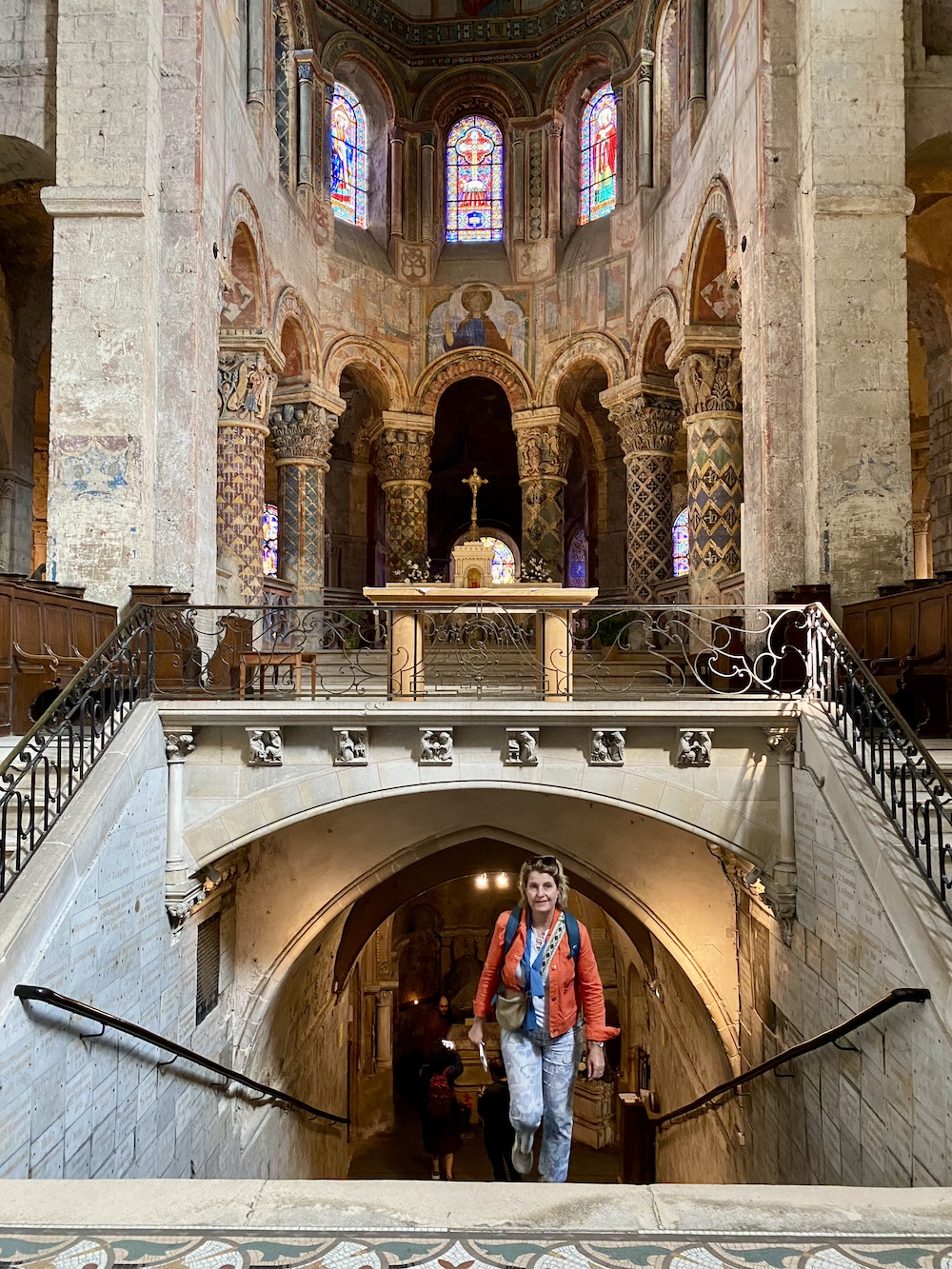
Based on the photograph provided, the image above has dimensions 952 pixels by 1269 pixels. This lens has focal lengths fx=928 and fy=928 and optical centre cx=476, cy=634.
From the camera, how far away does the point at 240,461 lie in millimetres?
12898

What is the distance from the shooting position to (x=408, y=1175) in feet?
42.2

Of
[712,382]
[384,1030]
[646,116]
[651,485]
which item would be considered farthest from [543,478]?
[384,1030]

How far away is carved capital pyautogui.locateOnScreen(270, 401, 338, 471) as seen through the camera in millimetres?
15461

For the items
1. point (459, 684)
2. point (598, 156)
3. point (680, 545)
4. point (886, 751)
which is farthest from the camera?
point (680, 545)

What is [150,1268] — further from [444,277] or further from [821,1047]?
[444,277]

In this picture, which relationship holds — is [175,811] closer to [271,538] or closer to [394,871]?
[394,871]

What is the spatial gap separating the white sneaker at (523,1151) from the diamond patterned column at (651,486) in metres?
11.8

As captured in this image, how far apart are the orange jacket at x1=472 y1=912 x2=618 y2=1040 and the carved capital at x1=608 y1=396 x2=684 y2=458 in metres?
12.4

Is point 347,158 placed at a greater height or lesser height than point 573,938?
greater

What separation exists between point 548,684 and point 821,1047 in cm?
346

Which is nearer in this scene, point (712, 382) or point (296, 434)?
point (712, 382)

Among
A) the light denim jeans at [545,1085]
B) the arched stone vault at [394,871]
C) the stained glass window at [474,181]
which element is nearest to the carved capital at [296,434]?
the stained glass window at [474,181]

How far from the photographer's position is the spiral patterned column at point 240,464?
12859mm

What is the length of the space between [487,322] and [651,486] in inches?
184
